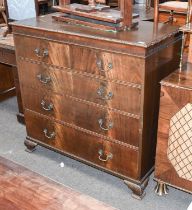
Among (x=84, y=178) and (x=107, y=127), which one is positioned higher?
(x=107, y=127)

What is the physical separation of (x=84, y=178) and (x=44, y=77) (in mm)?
752

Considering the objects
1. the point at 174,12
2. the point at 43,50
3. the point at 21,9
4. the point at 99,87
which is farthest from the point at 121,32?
the point at 174,12

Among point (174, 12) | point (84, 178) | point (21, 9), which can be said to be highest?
point (21, 9)

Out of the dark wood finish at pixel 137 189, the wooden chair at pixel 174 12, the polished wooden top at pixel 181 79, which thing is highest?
the wooden chair at pixel 174 12

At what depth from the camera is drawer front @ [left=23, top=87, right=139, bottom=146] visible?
1944mm

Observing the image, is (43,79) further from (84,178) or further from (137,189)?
(137,189)

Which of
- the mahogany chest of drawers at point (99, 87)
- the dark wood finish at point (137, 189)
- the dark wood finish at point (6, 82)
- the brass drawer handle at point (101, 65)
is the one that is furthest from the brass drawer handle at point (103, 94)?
the dark wood finish at point (6, 82)

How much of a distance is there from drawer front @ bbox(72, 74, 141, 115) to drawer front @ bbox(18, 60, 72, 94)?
76mm

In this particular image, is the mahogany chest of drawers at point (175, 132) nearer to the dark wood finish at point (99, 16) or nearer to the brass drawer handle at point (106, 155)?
the brass drawer handle at point (106, 155)

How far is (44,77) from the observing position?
221cm

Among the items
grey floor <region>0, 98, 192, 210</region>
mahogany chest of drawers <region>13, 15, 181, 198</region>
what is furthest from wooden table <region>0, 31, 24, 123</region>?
mahogany chest of drawers <region>13, 15, 181, 198</region>

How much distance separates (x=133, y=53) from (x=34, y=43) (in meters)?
0.73

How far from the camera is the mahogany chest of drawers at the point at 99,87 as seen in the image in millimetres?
1806

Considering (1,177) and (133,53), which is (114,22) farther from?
(1,177)
